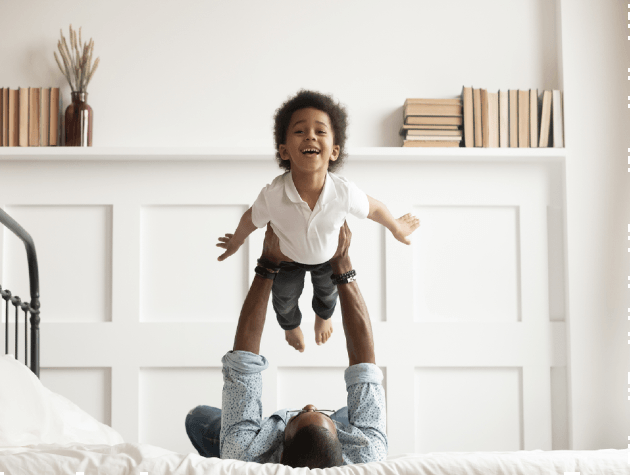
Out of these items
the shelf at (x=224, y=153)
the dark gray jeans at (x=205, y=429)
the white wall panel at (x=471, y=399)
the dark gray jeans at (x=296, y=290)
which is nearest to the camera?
the dark gray jeans at (x=296, y=290)

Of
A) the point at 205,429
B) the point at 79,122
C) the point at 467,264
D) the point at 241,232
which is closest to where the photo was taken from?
the point at 241,232

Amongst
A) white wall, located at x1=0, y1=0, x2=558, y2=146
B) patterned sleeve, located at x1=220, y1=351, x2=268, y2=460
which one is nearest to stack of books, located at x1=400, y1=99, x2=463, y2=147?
white wall, located at x1=0, y1=0, x2=558, y2=146

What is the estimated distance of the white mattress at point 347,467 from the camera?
2.20ft

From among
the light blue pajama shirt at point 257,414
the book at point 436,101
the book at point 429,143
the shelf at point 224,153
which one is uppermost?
the book at point 436,101

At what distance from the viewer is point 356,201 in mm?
961

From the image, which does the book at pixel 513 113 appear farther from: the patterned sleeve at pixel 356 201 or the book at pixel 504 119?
the patterned sleeve at pixel 356 201

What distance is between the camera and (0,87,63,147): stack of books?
2.06 m

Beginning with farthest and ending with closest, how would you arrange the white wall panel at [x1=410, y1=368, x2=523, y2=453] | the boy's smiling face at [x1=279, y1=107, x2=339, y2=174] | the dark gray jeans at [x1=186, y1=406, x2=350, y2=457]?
the white wall panel at [x1=410, y1=368, x2=523, y2=453] < the dark gray jeans at [x1=186, y1=406, x2=350, y2=457] < the boy's smiling face at [x1=279, y1=107, x2=339, y2=174]

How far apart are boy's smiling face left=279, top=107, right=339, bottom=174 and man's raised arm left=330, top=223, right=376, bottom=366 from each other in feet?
0.49

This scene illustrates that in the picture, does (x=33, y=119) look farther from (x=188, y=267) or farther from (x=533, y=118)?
(x=533, y=118)

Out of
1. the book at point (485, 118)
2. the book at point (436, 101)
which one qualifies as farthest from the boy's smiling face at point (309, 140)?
the book at point (485, 118)

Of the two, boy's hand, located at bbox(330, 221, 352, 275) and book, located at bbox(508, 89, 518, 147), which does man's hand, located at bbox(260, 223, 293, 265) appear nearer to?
boy's hand, located at bbox(330, 221, 352, 275)

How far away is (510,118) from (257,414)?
1.70 m

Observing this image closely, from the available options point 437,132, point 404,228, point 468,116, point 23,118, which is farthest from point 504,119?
point 23,118
